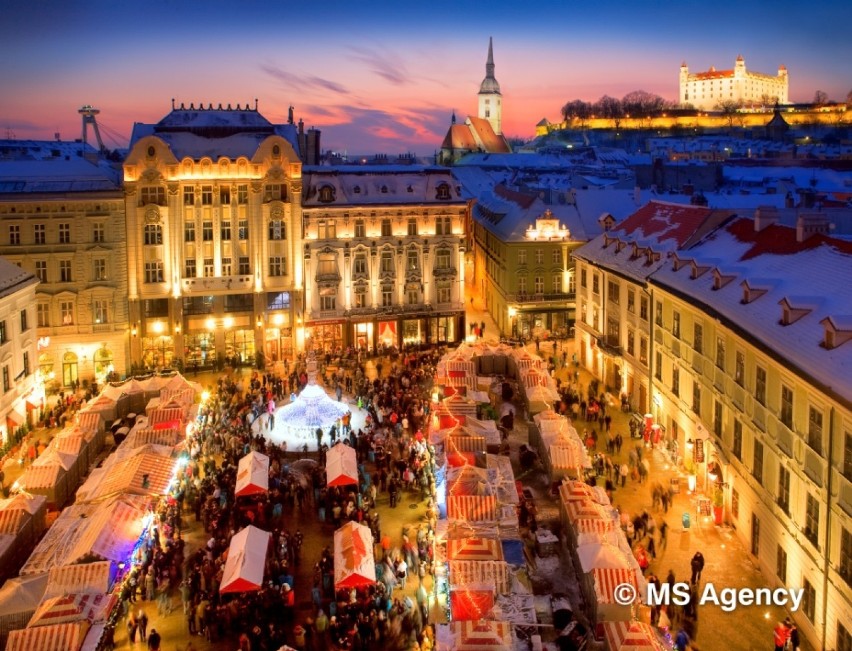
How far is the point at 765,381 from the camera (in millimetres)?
29812

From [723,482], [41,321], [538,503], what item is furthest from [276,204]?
[723,482]

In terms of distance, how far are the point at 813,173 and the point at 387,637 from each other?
9596cm

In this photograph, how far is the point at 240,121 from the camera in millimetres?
64562

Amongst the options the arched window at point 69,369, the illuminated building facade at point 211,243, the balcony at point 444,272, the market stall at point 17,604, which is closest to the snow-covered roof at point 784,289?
the balcony at point 444,272

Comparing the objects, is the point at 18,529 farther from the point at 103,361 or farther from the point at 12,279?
the point at 103,361

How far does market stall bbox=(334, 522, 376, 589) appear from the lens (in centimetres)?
2595

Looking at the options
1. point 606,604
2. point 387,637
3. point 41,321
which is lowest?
point 387,637

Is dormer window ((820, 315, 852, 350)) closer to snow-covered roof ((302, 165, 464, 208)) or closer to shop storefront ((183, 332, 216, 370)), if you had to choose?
snow-covered roof ((302, 165, 464, 208))

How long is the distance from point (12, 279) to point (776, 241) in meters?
39.9

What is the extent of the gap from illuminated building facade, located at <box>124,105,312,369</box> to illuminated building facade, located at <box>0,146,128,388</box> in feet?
3.98

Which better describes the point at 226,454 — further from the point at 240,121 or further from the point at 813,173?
the point at 813,173

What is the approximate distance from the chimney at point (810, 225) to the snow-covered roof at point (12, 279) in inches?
1548

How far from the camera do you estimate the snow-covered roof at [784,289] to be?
2509 centimetres

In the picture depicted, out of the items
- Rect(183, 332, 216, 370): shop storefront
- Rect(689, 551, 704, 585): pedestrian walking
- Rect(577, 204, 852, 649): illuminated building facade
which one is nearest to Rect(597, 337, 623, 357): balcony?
Rect(577, 204, 852, 649): illuminated building facade
